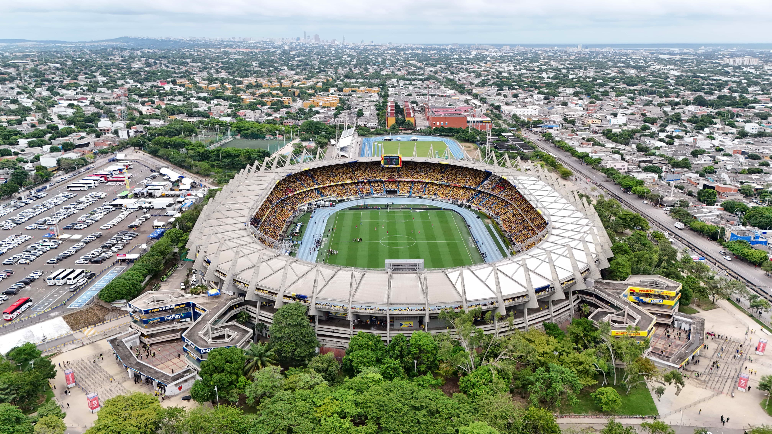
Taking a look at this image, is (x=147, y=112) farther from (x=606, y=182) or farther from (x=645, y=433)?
(x=645, y=433)

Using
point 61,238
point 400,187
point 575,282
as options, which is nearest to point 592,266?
point 575,282

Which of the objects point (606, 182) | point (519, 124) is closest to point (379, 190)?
point (606, 182)

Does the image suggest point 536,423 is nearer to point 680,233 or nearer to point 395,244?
point 395,244

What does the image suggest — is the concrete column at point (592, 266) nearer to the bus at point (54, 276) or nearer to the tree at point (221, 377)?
the tree at point (221, 377)

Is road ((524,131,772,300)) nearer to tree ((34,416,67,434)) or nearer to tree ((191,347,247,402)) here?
tree ((191,347,247,402))

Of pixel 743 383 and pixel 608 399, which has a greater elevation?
pixel 608 399

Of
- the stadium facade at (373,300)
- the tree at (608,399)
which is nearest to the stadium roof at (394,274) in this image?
the stadium facade at (373,300)
